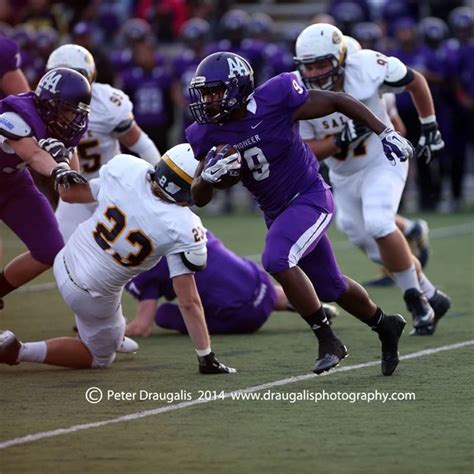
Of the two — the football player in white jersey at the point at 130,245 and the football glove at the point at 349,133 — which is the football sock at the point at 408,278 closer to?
the football glove at the point at 349,133

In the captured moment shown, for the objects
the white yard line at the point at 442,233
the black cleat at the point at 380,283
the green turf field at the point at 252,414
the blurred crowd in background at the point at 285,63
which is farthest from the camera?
the blurred crowd in background at the point at 285,63

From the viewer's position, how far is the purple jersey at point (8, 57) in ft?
24.4

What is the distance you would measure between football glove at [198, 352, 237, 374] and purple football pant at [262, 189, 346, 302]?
22.0 inches

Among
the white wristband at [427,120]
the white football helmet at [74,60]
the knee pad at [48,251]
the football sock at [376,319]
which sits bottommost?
the knee pad at [48,251]

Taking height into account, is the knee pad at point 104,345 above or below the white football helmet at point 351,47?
below

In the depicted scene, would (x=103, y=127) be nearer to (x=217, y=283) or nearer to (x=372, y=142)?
(x=217, y=283)

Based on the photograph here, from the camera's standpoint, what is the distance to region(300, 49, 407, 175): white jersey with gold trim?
6938 millimetres

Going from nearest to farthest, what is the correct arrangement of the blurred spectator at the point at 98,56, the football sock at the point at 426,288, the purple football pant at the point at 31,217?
the purple football pant at the point at 31,217, the football sock at the point at 426,288, the blurred spectator at the point at 98,56

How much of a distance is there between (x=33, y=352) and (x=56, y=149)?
3.17 feet

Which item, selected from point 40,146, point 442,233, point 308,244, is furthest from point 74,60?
point 442,233

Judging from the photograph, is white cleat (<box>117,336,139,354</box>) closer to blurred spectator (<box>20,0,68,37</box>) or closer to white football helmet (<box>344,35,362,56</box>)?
white football helmet (<box>344,35,362,56</box>)

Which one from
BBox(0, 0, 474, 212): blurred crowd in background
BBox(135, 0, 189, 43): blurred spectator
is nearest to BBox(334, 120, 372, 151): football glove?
BBox(0, 0, 474, 212): blurred crowd in background

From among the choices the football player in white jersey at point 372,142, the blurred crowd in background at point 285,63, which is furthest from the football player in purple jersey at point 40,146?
the blurred crowd in background at point 285,63

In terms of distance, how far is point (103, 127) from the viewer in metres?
7.39
